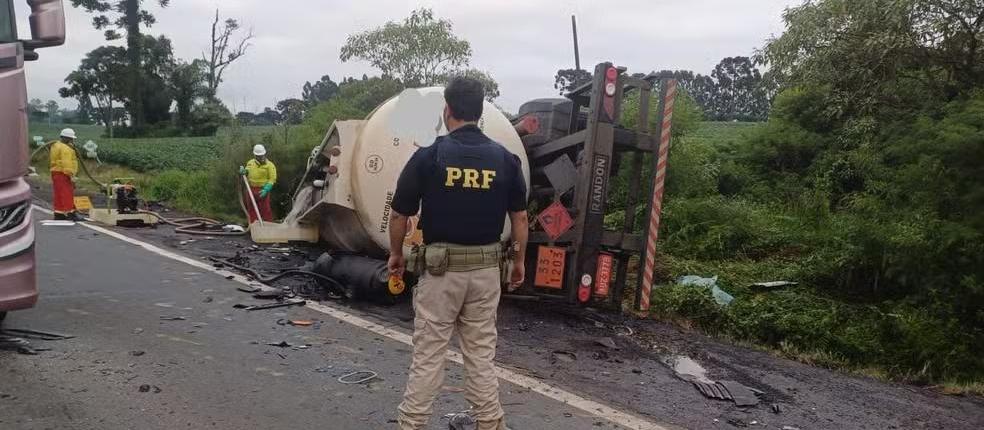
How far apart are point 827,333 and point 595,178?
222 cm

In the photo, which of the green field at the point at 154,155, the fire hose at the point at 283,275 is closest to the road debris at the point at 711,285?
the fire hose at the point at 283,275

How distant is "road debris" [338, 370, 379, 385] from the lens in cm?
418

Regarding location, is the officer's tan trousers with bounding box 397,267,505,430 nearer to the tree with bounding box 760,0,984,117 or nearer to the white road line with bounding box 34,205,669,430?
the white road line with bounding box 34,205,669,430

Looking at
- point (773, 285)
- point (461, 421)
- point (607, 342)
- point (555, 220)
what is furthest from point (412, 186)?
point (773, 285)

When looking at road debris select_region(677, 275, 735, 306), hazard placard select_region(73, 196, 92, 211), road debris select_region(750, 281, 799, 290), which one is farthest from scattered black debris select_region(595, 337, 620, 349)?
hazard placard select_region(73, 196, 92, 211)

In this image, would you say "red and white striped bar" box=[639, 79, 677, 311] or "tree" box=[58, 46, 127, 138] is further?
"tree" box=[58, 46, 127, 138]

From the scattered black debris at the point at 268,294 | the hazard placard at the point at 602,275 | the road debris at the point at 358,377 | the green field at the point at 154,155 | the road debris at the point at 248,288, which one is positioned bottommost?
the green field at the point at 154,155

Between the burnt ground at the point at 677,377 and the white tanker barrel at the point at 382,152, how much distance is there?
71cm

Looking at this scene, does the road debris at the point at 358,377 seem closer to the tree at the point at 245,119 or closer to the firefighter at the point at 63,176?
the firefighter at the point at 63,176

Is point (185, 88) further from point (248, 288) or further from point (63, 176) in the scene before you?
point (248, 288)

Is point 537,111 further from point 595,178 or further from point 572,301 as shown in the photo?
point 572,301

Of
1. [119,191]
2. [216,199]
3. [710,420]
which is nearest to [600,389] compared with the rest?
[710,420]

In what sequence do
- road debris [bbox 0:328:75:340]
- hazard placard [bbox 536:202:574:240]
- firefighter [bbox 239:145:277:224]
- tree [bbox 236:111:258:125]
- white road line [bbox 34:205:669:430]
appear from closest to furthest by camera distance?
1. white road line [bbox 34:205:669:430]
2. road debris [bbox 0:328:75:340]
3. hazard placard [bbox 536:202:574:240]
4. firefighter [bbox 239:145:277:224]
5. tree [bbox 236:111:258:125]

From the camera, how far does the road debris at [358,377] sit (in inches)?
165
